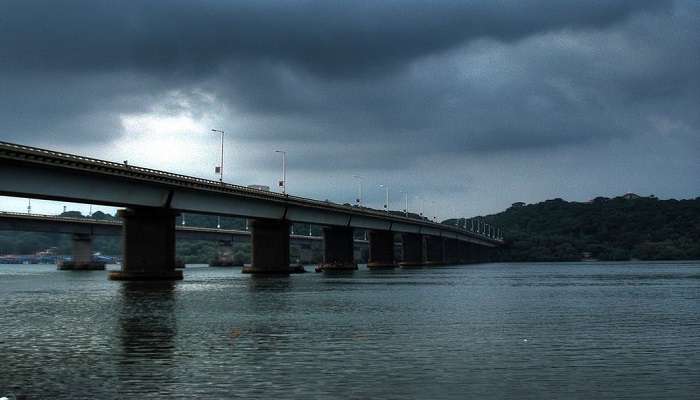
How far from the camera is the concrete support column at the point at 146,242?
100250mm

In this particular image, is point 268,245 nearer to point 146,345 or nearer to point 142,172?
point 142,172

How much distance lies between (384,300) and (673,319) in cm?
2632

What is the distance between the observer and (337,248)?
593ft

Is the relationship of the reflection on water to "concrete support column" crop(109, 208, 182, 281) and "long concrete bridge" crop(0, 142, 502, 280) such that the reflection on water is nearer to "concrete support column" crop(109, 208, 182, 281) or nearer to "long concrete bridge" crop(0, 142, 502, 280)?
"long concrete bridge" crop(0, 142, 502, 280)

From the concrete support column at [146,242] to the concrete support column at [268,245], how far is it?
110ft

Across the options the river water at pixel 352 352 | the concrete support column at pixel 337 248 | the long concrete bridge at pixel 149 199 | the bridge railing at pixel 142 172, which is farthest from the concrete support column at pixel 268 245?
the river water at pixel 352 352

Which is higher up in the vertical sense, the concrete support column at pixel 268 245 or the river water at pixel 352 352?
the concrete support column at pixel 268 245

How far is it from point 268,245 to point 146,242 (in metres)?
39.0

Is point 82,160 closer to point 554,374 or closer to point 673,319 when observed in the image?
point 673,319


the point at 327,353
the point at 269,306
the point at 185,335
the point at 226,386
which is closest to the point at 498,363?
the point at 327,353

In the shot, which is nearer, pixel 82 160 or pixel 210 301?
pixel 210 301

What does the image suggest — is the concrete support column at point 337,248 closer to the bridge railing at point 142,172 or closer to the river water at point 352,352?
the bridge railing at point 142,172

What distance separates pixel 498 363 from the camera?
2845cm

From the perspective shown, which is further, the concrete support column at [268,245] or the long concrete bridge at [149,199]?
the concrete support column at [268,245]
